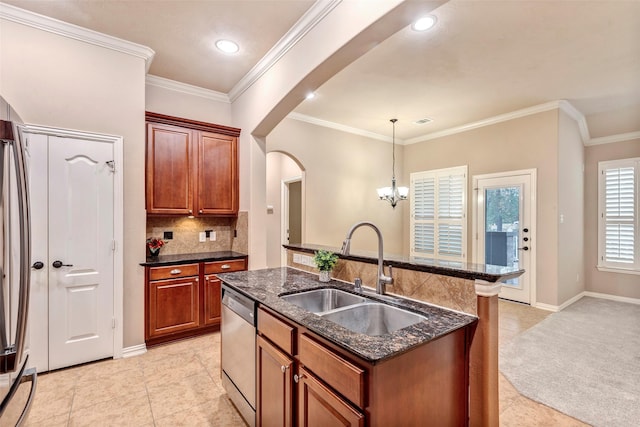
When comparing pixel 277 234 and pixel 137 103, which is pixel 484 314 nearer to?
pixel 137 103

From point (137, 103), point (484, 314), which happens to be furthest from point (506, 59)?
point (137, 103)

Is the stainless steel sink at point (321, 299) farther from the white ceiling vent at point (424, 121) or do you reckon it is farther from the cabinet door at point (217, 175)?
the white ceiling vent at point (424, 121)

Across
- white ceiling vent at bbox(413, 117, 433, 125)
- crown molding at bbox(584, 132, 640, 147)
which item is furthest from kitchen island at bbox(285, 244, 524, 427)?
crown molding at bbox(584, 132, 640, 147)

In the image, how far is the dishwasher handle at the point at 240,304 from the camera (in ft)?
6.29

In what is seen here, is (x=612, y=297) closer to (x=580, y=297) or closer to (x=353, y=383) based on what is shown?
(x=580, y=297)

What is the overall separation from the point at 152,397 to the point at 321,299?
155 centimetres

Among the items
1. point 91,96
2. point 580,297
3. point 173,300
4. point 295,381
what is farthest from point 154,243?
point 580,297

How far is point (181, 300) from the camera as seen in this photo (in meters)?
3.36

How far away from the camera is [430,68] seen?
139 inches

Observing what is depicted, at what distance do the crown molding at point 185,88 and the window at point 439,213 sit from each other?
162 inches

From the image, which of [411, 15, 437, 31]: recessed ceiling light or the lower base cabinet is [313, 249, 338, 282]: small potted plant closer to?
the lower base cabinet

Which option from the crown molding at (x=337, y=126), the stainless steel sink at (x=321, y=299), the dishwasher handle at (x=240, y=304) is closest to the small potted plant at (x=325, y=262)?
the stainless steel sink at (x=321, y=299)

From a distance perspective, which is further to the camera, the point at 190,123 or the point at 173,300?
the point at 190,123

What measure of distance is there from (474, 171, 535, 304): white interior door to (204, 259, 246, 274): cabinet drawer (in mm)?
3984
